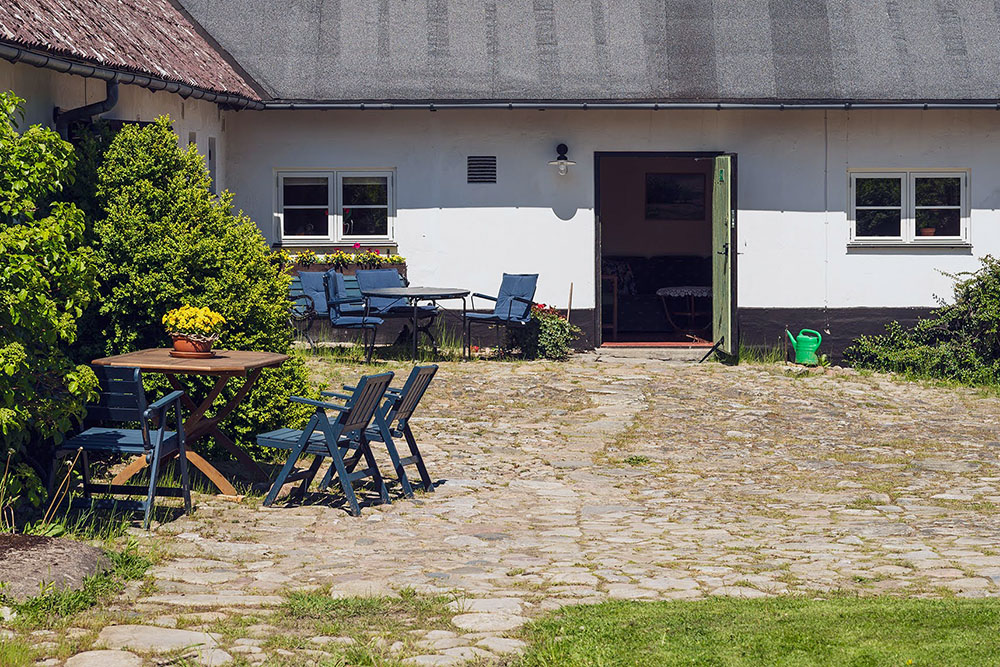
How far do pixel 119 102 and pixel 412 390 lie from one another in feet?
14.3

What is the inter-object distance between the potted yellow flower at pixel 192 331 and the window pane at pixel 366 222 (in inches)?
322

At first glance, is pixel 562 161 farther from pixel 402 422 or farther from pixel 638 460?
pixel 402 422

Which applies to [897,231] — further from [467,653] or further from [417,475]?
[467,653]

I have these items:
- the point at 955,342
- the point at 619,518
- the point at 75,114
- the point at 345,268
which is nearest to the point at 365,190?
the point at 345,268

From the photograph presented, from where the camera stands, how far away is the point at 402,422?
372 inches

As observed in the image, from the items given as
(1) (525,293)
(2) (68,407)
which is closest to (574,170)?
(1) (525,293)

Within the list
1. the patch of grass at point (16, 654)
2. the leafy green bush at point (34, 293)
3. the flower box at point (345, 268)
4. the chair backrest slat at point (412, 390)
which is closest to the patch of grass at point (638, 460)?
the chair backrest slat at point (412, 390)

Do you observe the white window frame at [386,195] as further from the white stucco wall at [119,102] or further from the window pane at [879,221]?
the window pane at [879,221]

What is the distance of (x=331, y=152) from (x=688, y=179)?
7815mm

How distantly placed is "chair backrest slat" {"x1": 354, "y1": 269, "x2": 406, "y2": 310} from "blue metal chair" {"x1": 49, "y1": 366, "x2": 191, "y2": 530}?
782 centimetres

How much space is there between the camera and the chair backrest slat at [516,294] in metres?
16.1

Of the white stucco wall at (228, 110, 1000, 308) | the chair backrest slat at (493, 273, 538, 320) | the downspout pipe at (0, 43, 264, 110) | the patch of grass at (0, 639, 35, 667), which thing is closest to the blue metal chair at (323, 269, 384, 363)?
the white stucco wall at (228, 110, 1000, 308)

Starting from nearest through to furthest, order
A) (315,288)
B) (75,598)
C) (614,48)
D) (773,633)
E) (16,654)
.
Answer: (16,654), (773,633), (75,598), (315,288), (614,48)

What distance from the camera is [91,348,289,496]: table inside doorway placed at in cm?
849
